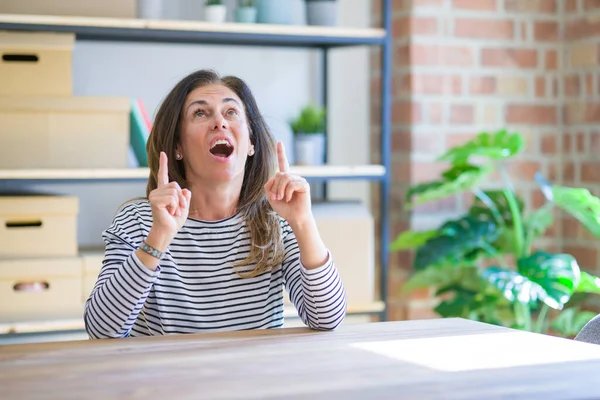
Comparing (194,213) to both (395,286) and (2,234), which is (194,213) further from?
(395,286)

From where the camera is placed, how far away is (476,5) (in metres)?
3.30

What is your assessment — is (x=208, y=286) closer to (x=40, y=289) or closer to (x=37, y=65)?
(x=40, y=289)

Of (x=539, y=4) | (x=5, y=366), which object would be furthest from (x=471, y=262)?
(x=5, y=366)

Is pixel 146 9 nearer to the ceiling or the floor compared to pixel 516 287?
nearer to the ceiling

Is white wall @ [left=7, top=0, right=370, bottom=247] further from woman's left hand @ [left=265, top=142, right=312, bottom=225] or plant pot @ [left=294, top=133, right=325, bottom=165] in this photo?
woman's left hand @ [left=265, top=142, right=312, bottom=225]

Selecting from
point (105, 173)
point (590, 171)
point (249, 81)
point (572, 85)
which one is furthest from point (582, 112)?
point (105, 173)

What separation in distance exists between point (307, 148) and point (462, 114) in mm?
625

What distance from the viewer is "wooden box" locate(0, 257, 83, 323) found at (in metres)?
2.67

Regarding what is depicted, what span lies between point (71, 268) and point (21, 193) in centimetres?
29

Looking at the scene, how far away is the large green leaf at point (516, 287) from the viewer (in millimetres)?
2666

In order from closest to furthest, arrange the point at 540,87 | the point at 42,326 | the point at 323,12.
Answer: the point at 42,326 < the point at 323,12 < the point at 540,87

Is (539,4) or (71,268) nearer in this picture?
(71,268)

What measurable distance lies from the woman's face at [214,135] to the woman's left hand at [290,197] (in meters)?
0.22

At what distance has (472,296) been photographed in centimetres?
297
